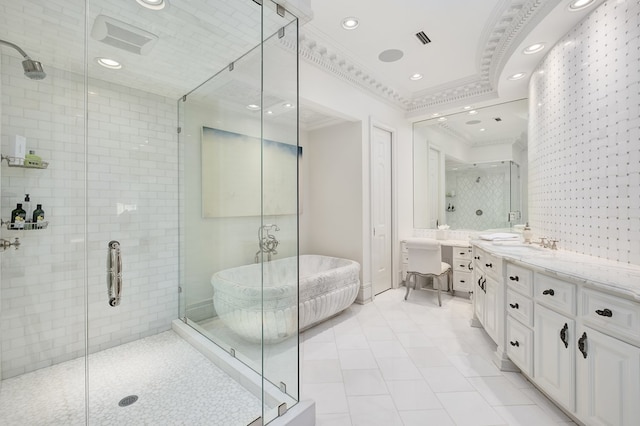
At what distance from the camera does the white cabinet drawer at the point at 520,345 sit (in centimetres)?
186

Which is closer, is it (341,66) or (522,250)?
(522,250)

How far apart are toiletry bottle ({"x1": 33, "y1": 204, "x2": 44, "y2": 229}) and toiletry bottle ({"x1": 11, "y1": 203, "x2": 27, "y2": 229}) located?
0.17 feet

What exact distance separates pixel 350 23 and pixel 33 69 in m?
2.52

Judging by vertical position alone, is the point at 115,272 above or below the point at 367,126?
below

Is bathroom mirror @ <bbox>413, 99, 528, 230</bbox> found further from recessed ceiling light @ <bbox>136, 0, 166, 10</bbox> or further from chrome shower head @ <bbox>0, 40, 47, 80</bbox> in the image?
chrome shower head @ <bbox>0, 40, 47, 80</bbox>

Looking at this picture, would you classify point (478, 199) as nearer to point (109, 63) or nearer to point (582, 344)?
point (582, 344)

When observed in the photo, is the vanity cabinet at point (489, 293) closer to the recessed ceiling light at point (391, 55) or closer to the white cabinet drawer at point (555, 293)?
the white cabinet drawer at point (555, 293)

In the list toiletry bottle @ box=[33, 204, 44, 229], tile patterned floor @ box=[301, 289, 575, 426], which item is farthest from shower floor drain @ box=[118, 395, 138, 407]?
toiletry bottle @ box=[33, 204, 44, 229]

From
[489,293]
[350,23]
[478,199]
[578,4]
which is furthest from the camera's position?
[478,199]

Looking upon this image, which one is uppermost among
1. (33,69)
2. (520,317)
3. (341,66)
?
(341,66)

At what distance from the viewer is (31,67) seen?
1.90 metres

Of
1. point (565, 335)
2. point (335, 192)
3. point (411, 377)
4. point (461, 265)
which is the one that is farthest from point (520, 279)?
point (335, 192)

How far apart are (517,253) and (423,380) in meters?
1.21

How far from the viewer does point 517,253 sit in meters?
2.12
